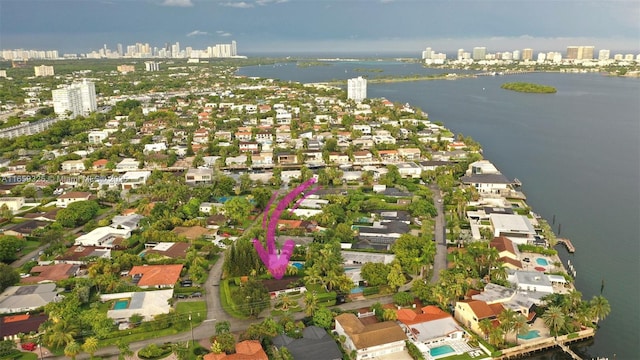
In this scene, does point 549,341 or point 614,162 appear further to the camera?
point 614,162

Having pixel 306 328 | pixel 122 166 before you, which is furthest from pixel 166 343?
pixel 122 166

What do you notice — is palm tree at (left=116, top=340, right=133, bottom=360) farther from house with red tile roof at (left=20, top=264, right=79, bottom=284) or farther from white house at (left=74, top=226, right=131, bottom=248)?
white house at (left=74, top=226, right=131, bottom=248)

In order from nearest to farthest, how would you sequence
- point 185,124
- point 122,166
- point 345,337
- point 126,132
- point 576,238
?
point 345,337 < point 576,238 < point 122,166 < point 126,132 < point 185,124

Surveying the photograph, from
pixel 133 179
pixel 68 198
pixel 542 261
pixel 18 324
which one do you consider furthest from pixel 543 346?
pixel 133 179

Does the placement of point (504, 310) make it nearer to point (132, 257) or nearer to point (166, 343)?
point (166, 343)

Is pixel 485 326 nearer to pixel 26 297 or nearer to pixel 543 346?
pixel 543 346
